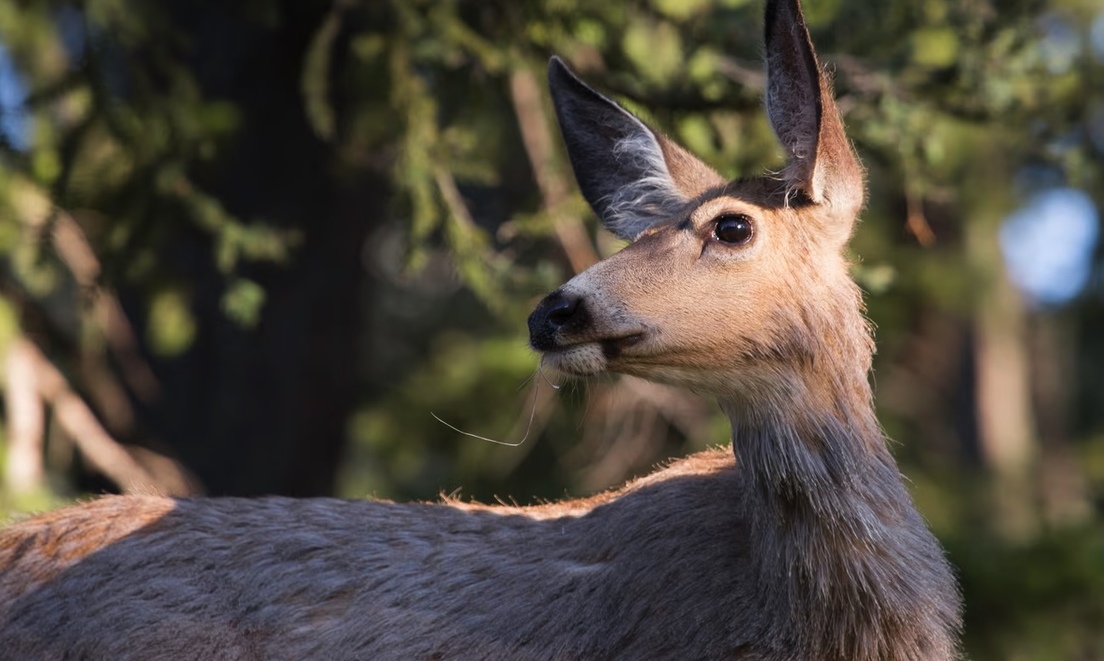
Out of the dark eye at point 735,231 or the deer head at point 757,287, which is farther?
the dark eye at point 735,231

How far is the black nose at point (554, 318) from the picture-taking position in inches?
197

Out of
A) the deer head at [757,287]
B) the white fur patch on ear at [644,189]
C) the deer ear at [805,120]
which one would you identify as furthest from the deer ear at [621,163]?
the deer ear at [805,120]

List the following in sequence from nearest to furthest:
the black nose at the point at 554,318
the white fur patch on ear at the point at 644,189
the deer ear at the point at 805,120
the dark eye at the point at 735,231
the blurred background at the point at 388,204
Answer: the black nose at the point at 554,318
the deer ear at the point at 805,120
the dark eye at the point at 735,231
the white fur patch on ear at the point at 644,189
the blurred background at the point at 388,204

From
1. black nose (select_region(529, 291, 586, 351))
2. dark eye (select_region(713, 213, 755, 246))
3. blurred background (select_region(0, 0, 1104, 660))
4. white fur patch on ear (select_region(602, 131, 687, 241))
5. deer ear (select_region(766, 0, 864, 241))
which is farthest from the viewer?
blurred background (select_region(0, 0, 1104, 660))

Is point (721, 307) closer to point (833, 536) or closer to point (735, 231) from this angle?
point (735, 231)

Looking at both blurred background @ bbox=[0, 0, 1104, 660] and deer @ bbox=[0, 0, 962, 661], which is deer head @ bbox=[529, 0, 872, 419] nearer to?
deer @ bbox=[0, 0, 962, 661]

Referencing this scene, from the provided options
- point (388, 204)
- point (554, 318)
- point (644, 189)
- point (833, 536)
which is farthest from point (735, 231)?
point (388, 204)

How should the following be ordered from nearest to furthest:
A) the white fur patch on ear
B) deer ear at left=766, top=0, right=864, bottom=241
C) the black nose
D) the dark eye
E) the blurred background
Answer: the black nose
deer ear at left=766, top=0, right=864, bottom=241
the dark eye
the white fur patch on ear
the blurred background

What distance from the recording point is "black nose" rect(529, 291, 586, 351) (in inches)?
197

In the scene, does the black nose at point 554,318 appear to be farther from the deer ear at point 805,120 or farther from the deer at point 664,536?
the deer ear at point 805,120

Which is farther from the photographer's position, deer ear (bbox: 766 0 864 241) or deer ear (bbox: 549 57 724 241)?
deer ear (bbox: 549 57 724 241)

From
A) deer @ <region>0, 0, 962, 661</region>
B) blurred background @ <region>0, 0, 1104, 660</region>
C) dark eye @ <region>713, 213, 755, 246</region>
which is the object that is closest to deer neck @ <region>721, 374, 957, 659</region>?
deer @ <region>0, 0, 962, 661</region>

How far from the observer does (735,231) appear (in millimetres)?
5273

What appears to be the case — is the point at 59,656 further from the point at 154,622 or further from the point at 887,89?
the point at 887,89
